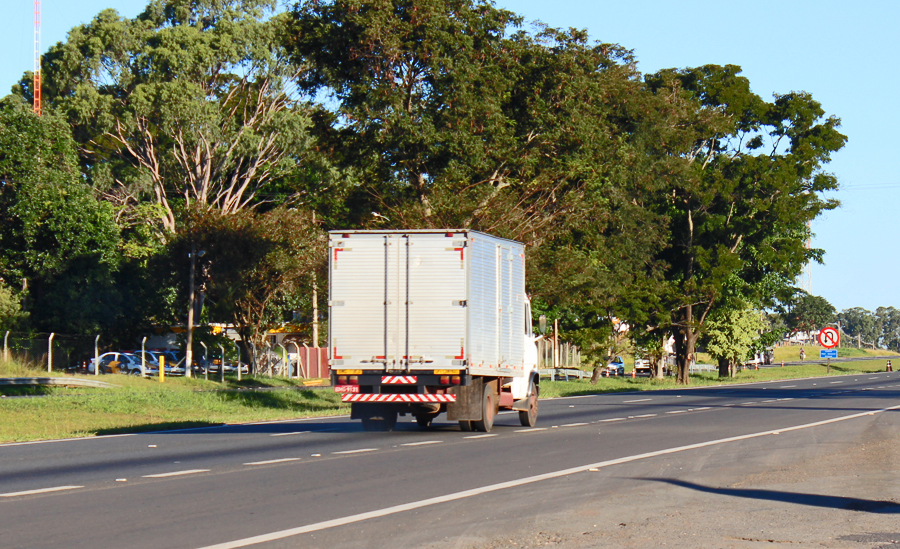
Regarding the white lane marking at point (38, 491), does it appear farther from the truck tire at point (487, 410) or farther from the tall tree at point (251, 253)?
the tall tree at point (251, 253)

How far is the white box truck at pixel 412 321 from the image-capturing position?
18.8 metres

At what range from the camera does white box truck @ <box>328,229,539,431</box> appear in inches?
742

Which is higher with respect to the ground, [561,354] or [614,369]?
[561,354]

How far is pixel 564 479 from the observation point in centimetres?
1267

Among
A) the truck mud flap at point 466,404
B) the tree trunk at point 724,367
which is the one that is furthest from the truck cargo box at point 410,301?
the tree trunk at point 724,367

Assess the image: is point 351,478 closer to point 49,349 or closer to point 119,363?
point 49,349

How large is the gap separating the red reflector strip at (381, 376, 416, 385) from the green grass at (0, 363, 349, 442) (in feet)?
19.3

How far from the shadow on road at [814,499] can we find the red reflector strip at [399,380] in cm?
748

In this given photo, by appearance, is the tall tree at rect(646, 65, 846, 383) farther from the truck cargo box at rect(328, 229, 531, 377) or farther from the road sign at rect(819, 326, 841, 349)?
the truck cargo box at rect(328, 229, 531, 377)

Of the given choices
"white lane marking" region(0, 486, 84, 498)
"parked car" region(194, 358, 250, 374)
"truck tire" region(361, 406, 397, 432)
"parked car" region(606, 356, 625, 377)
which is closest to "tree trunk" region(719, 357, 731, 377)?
"parked car" region(606, 356, 625, 377)

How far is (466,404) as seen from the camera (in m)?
19.3

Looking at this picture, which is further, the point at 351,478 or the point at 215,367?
the point at 215,367

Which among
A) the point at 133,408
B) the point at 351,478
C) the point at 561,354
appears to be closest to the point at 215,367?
the point at 133,408

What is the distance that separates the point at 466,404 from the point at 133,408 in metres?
12.2
